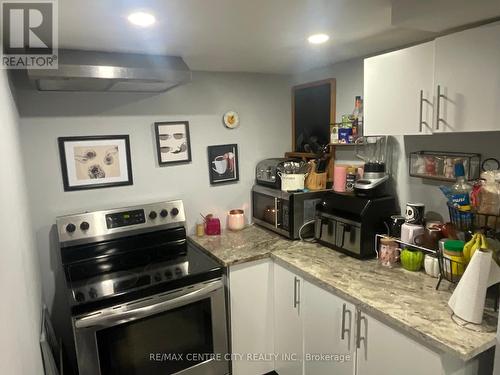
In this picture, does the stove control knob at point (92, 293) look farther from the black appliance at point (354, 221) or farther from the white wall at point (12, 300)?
the black appliance at point (354, 221)

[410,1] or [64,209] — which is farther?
[64,209]

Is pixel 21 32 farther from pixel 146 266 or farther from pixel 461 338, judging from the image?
pixel 461 338

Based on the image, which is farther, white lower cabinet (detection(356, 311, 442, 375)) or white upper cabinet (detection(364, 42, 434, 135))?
white upper cabinet (detection(364, 42, 434, 135))

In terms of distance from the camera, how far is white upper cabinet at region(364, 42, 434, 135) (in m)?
1.55

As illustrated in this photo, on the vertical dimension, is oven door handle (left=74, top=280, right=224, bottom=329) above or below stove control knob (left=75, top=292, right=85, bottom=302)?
below

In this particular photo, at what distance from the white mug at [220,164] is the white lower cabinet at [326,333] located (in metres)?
1.10

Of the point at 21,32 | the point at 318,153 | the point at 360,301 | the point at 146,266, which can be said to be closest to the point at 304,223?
the point at 318,153

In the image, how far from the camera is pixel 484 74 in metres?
1.33

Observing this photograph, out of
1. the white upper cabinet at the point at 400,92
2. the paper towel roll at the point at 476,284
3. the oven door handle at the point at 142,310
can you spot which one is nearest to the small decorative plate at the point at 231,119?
the white upper cabinet at the point at 400,92

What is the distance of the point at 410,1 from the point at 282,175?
1.31 meters

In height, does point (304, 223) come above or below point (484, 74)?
below

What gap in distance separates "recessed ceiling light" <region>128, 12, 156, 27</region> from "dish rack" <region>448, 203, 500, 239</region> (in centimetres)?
154

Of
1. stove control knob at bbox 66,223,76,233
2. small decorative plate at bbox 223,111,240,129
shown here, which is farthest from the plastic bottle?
stove control knob at bbox 66,223,76,233

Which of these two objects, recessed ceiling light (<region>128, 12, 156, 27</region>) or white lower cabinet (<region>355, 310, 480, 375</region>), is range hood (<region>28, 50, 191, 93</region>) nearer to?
recessed ceiling light (<region>128, 12, 156, 27</region>)
